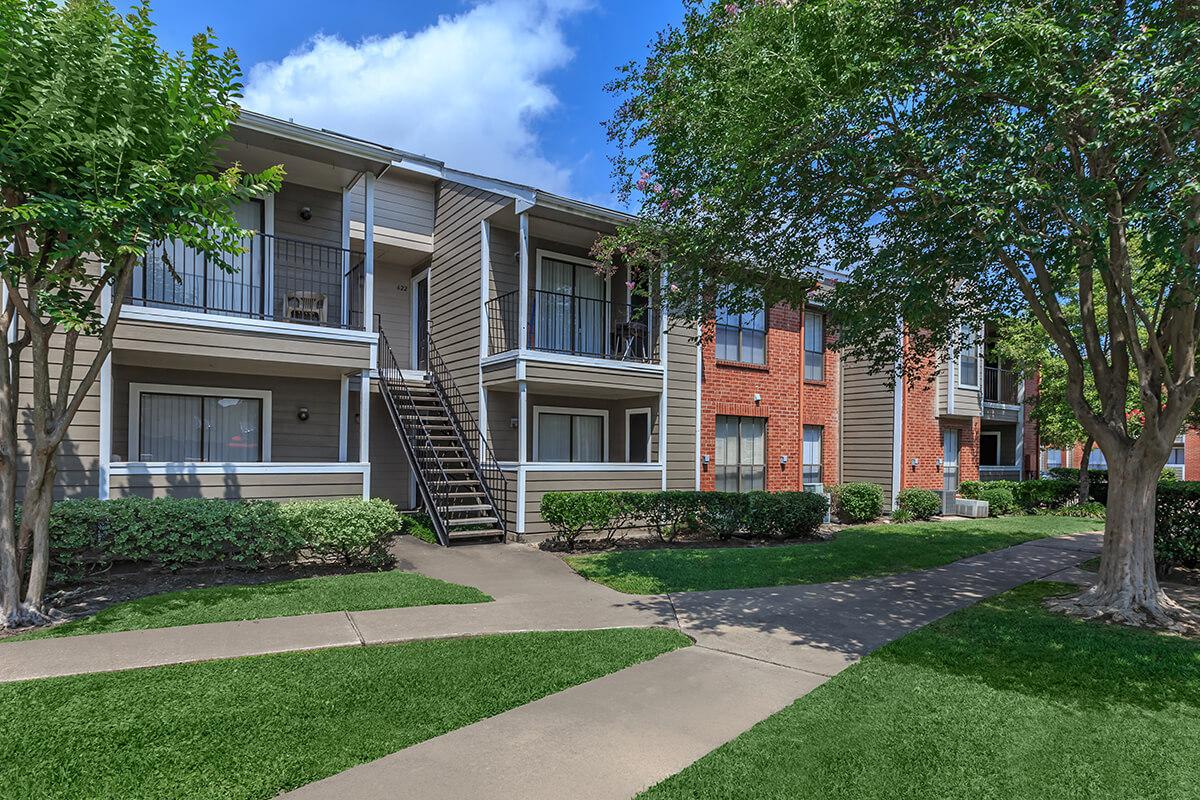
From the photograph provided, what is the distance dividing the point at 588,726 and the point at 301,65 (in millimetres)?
26092

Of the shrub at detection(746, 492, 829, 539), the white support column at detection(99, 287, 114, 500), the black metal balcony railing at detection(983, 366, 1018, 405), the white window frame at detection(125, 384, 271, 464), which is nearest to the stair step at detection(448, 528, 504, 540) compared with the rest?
the white window frame at detection(125, 384, 271, 464)

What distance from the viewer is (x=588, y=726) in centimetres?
428

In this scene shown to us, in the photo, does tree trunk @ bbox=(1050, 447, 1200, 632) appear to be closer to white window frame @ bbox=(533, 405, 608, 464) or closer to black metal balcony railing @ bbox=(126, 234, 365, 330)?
white window frame @ bbox=(533, 405, 608, 464)

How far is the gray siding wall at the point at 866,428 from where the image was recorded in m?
18.7

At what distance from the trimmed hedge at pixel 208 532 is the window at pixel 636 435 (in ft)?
22.1

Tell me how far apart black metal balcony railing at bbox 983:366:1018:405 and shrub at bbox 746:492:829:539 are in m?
11.2

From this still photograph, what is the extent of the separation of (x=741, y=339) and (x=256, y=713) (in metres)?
13.9

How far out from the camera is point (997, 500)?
19.1m

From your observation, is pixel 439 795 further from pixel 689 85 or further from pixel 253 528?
pixel 689 85

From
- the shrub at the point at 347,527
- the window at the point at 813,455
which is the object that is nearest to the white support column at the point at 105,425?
the shrub at the point at 347,527

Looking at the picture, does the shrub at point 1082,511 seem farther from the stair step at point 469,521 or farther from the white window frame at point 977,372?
the stair step at point 469,521

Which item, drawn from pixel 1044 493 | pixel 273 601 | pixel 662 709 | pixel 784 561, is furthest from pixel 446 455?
pixel 1044 493

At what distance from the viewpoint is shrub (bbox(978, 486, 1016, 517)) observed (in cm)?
1905

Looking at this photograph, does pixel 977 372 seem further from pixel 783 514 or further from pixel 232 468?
pixel 232 468
